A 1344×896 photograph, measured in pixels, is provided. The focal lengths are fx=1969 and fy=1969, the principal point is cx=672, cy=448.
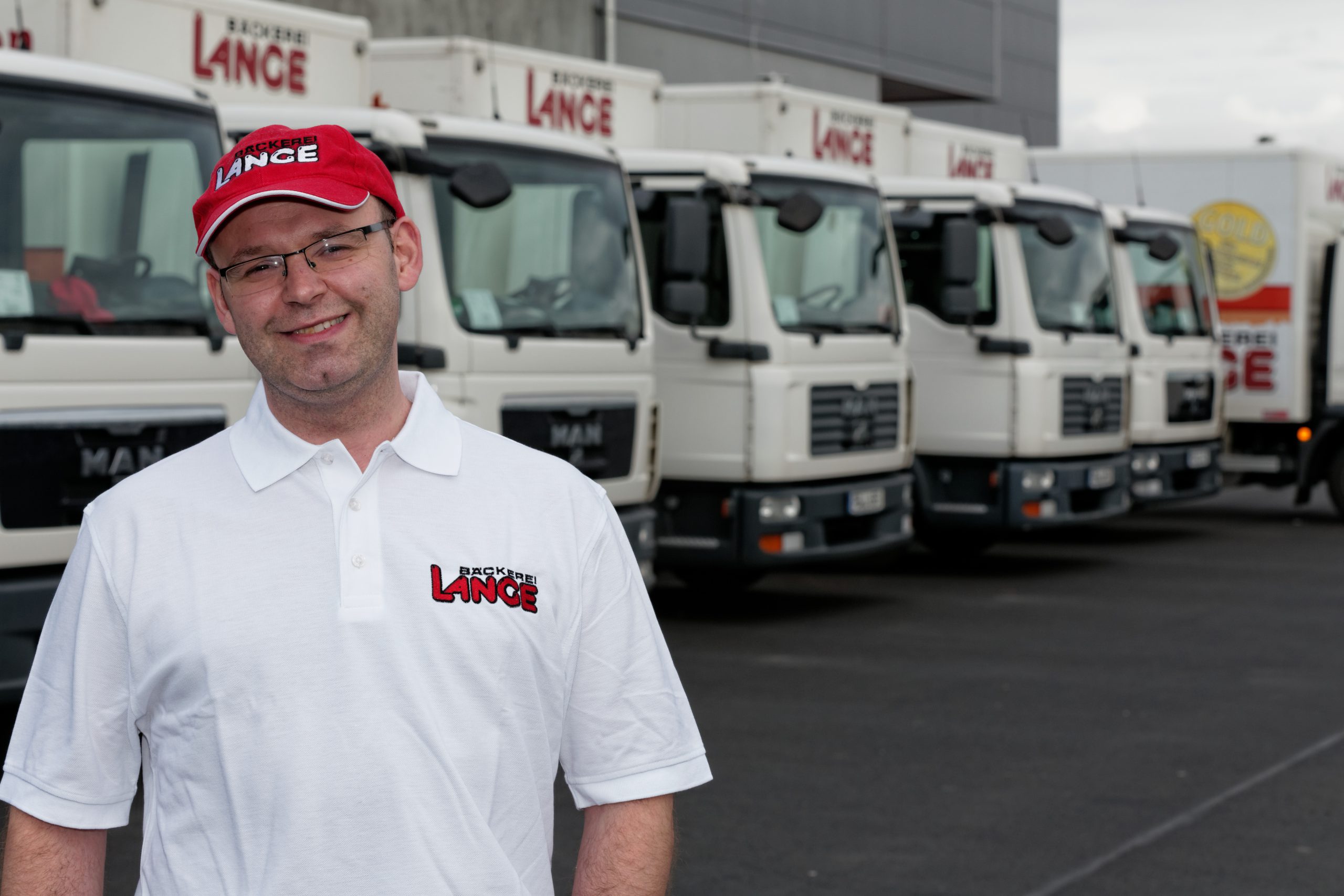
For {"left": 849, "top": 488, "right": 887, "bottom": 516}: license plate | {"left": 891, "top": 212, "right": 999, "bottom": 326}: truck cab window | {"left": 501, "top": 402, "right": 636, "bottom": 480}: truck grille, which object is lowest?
{"left": 849, "top": 488, "right": 887, "bottom": 516}: license plate

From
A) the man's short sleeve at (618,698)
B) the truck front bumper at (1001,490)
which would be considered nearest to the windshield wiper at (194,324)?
the man's short sleeve at (618,698)

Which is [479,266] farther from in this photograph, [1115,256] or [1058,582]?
[1115,256]

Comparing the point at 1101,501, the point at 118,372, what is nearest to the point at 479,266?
the point at 118,372

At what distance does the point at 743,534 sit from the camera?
1109 centimetres

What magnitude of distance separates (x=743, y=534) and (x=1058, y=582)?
3.35m

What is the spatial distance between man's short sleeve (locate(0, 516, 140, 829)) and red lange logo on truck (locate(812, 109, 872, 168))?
10.9 meters

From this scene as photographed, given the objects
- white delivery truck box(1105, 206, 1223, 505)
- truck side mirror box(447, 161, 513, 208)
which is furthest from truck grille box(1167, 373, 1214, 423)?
truck side mirror box(447, 161, 513, 208)

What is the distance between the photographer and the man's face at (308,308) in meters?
2.22

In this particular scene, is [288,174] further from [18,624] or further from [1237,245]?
[1237,245]

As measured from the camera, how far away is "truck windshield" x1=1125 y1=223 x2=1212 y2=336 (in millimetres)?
15477

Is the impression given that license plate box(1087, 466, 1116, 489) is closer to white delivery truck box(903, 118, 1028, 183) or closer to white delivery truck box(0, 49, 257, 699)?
white delivery truck box(903, 118, 1028, 183)

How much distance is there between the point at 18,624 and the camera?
263 inches

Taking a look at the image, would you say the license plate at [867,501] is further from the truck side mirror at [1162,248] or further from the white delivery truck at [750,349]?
the truck side mirror at [1162,248]

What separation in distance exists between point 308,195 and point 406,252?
0.25 meters
